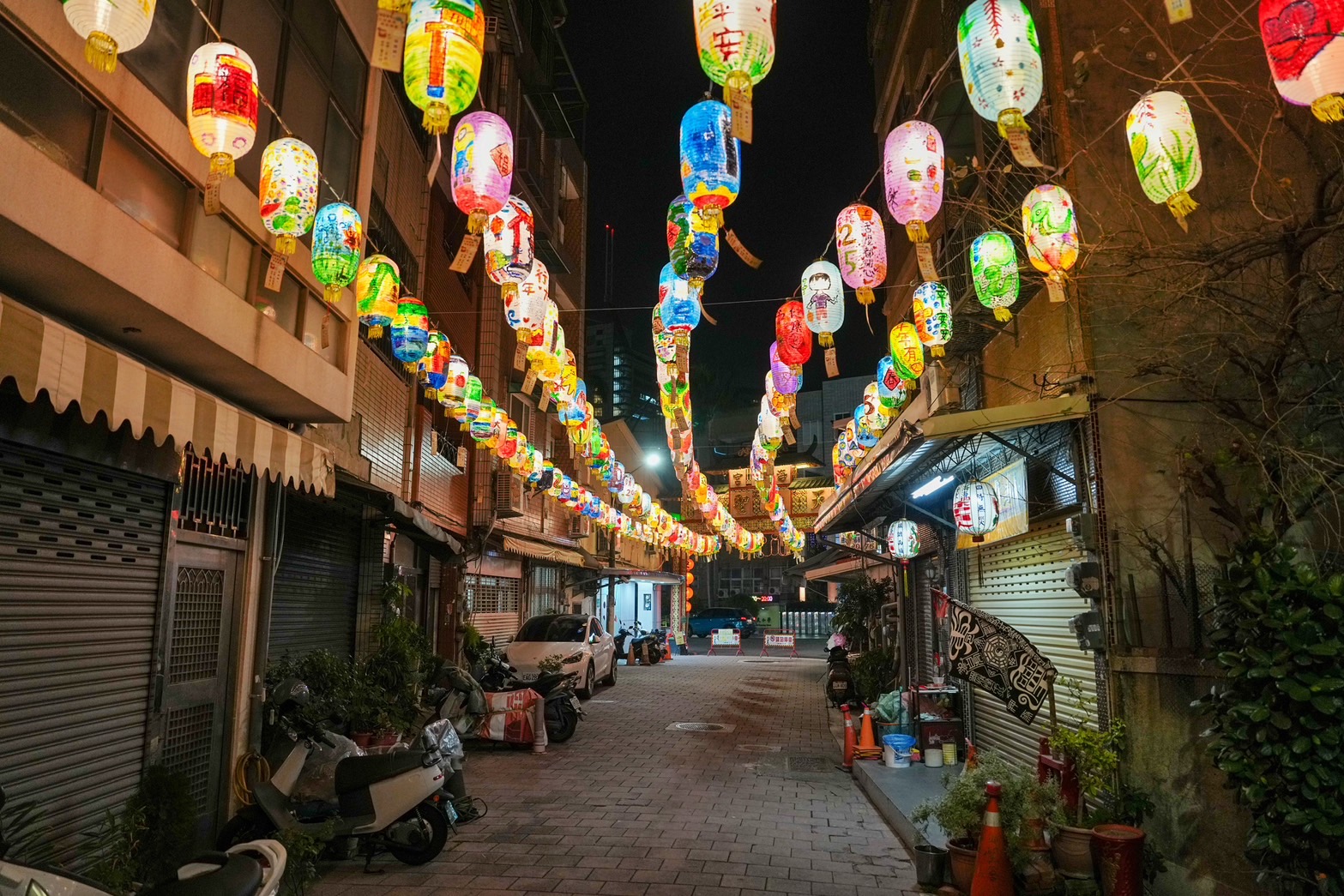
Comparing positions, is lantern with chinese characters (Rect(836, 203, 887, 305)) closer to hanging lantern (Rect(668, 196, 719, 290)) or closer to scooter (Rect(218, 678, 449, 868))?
hanging lantern (Rect(668, 196, 719, 290))

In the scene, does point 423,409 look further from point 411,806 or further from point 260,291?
point 411,806

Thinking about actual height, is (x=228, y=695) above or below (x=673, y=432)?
below

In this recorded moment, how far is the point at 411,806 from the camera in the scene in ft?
23.9

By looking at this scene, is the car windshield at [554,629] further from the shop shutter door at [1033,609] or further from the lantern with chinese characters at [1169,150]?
the lantern with chinese characters at [1169,150]

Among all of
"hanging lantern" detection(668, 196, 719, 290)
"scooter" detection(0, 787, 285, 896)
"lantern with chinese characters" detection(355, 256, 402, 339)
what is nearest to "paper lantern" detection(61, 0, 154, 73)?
"scooter" detection(0, 787, 285, 896)

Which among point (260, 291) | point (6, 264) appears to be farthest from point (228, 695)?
point (6, 264)

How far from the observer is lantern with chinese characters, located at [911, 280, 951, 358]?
966 cm

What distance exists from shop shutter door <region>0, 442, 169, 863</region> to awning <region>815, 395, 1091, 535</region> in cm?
720

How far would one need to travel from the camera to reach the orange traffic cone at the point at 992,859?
588cm

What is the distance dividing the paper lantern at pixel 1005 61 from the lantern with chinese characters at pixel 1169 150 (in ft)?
2.73

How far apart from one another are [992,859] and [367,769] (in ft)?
17.0

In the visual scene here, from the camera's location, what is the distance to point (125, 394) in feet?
17.4

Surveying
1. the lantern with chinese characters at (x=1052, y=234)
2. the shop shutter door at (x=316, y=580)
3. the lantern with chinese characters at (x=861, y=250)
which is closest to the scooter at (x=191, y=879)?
the shop shutter door at (x=316, y=580)

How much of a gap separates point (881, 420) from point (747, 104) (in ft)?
29.2
